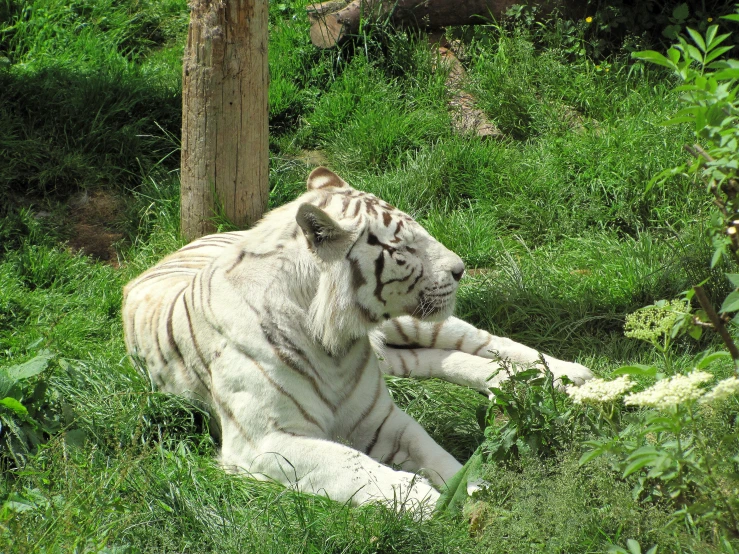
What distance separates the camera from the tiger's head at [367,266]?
3596 millimetres

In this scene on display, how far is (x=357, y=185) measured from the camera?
6.07 m

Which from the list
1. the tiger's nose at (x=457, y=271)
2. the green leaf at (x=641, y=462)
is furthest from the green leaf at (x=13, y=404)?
the green leaf at (x=641, y=462)

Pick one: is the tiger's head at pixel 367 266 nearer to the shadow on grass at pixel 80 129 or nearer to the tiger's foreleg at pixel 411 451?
the tiger's foreleg at pixel 411 451

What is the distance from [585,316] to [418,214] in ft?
4.57

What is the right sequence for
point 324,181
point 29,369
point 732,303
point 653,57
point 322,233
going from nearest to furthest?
point 732,303, point 653,57, point 322,233, point 29,369, point 324,181

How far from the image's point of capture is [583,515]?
112 inches

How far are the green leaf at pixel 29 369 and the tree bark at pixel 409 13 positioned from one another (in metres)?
3.90

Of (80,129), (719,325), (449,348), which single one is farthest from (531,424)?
(80,129)

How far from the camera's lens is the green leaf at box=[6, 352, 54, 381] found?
3.78m

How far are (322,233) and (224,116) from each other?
1941 mm

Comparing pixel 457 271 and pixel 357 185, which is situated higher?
pixel 457 271

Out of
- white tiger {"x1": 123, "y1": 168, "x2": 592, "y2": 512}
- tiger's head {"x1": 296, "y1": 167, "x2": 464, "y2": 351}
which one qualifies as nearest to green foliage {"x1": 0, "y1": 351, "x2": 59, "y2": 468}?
white tiger {"x1": 123, "y1": 168, "x2": 592, "y2": 512}

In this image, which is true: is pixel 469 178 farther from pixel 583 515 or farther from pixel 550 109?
pixel 583 515

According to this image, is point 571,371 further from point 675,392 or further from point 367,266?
point 675,392
